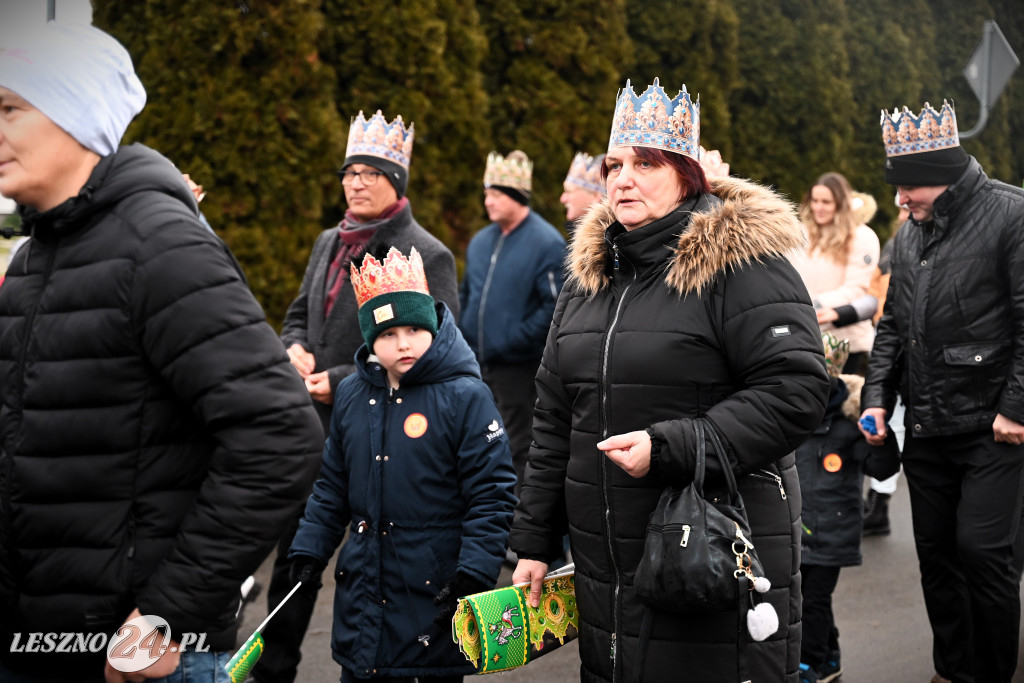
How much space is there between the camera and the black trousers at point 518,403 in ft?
23.0

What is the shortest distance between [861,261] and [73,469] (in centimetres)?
544

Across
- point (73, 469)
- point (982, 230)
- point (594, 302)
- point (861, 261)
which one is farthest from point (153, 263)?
point (861, 261)

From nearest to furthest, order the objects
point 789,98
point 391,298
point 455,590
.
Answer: point 455,590
point 391,298
point 789,98

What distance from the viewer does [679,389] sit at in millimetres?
3006

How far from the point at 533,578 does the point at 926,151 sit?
102 inches


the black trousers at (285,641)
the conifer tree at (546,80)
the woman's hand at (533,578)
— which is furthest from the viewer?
the conifer tree at (546,80)

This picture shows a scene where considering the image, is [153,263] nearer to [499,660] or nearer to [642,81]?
[499,660]

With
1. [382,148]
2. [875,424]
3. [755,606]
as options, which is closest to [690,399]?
[755,606]

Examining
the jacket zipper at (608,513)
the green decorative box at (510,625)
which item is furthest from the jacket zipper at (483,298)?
the jacket zipper at (608,513)

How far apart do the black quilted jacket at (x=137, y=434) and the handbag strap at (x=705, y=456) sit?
1.00 metres

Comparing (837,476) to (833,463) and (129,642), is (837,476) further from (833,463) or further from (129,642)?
(129,642)

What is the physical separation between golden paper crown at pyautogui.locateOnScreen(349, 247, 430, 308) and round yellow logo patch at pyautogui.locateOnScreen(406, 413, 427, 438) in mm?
479

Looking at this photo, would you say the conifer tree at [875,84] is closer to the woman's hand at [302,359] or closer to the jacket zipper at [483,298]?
the jacket zipper at [483,298]

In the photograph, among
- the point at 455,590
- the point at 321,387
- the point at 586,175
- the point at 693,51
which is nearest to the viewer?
the point at 455,590
